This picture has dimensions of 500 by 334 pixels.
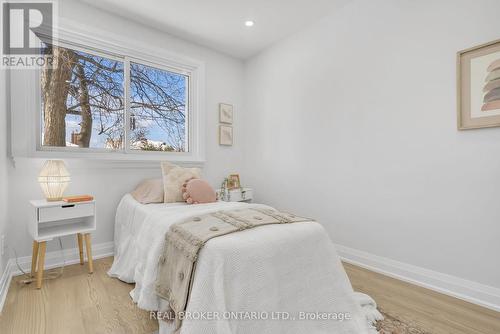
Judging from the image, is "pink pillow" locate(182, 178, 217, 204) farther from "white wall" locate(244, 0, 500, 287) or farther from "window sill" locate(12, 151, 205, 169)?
"white wall" locate(244, 0, 500, 287)

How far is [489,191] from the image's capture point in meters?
1.79

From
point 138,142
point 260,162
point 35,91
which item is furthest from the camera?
point 260,162

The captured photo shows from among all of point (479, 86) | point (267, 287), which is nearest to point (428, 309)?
point (267, 287)

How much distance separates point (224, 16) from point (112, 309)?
2.95m

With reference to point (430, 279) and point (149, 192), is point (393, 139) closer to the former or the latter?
point (430, 279)

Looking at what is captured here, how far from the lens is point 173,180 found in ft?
8.57

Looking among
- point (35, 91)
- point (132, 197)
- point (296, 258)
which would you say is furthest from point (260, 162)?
point (35, 91)

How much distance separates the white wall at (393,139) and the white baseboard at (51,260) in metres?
2.18

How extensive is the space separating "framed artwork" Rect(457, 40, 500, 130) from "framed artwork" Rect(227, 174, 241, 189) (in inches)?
102

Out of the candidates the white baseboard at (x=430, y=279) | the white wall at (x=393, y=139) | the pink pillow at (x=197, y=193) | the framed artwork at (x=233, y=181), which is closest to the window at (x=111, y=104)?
the framed artwork at (x=233, y=181)

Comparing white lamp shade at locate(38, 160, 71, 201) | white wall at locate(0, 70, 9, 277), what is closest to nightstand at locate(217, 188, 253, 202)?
white lamp shade at locate(38, 160, 71, 201)

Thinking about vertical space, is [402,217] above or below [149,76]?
below

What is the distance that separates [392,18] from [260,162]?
7.30 feet

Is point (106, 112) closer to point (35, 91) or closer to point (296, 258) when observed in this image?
point (35, 91)
